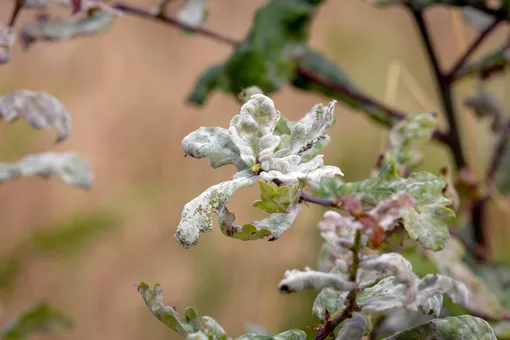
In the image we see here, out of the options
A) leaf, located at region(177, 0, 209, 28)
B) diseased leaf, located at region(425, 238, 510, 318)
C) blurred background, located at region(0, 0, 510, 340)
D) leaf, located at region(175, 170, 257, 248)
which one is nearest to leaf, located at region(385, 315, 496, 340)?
leaf, located at region(175, 170, 257, 248)

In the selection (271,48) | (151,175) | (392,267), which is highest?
(392,267)

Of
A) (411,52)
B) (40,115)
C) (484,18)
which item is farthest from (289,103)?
(40,115)

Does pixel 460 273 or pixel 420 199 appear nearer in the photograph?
pixel 420 199

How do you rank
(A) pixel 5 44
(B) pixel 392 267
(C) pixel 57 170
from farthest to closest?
(C) pixel 57 170, (A) pixel 5 44, (B) pixel 392 267

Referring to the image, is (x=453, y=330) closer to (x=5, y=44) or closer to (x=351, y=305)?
(x=351, y=305)

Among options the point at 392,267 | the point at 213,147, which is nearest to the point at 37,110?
the point at 213,147

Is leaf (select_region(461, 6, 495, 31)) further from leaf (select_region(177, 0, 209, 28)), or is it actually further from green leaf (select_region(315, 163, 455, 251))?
green leaf (select_region(315, 163, 455, 251))

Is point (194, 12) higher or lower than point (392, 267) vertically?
lower
